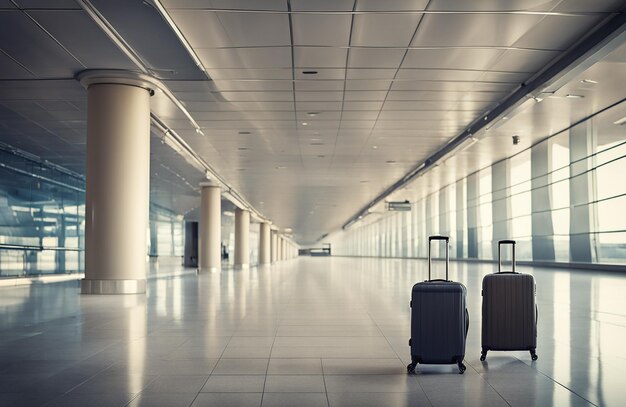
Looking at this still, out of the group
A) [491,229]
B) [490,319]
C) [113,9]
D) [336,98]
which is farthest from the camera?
[491,229]

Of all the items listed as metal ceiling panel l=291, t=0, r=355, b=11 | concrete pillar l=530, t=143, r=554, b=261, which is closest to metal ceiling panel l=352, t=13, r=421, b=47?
metal ceiling panel l=291, t=0, r=355, b=11

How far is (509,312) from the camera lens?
650cm

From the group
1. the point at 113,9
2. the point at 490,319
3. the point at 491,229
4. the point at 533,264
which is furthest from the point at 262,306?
the point at 491,229

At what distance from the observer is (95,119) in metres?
16.1

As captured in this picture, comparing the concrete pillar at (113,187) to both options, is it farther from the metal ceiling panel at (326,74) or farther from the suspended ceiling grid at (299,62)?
the metal ceiling panel at (326,74)

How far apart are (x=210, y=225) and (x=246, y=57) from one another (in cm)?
2693

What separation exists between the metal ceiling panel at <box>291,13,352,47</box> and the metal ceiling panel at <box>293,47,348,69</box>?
1.32 ft

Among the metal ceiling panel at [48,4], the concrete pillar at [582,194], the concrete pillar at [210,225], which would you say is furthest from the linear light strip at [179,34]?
the concrete pillar at [210,225]

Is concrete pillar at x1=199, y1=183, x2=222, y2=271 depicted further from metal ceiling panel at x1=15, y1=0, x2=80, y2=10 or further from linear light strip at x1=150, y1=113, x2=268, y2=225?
metal ceiling panel at x1=15, y1=0, x2=80, y2=10

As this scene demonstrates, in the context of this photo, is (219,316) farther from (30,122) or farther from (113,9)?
(30,122)

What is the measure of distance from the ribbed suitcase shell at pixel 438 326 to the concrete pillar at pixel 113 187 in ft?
37.8

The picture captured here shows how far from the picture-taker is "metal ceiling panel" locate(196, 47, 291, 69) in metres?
13.9

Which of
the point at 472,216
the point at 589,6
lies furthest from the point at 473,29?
the point at 472,216

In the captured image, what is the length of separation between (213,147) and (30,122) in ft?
23.9
